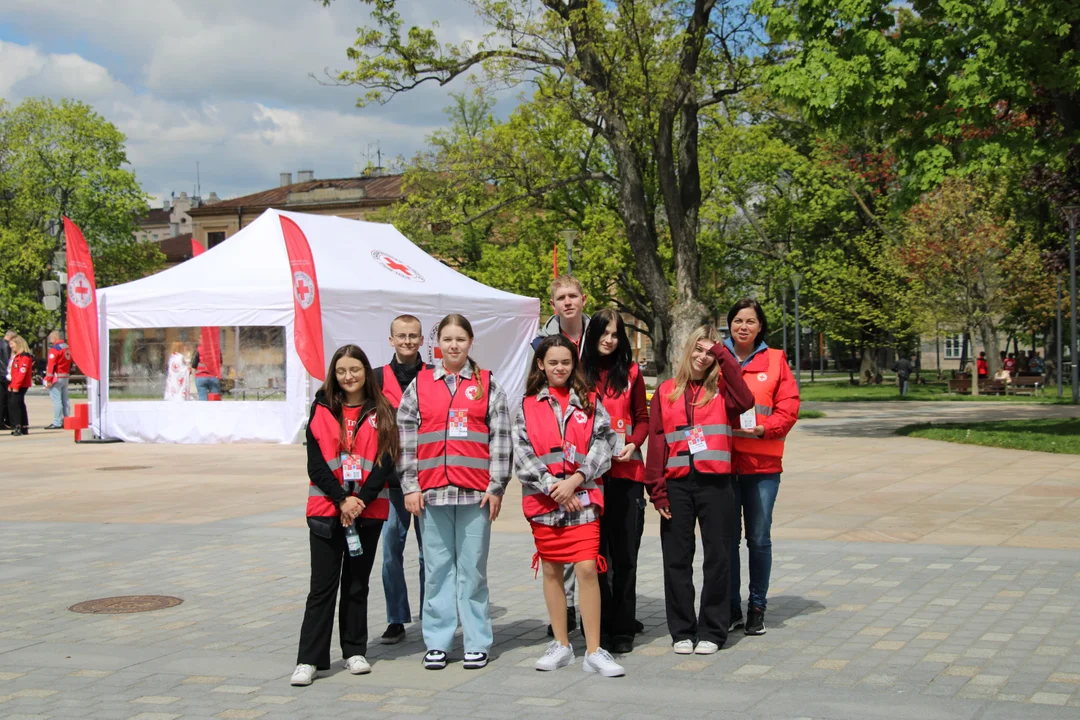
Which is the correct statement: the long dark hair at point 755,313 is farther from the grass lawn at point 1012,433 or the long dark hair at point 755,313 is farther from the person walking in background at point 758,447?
the grass lawn at point 1012,433

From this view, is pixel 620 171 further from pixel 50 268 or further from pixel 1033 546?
pixel 50 268

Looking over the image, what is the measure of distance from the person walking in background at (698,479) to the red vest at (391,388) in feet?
4.36

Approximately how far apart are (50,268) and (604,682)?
57.6m

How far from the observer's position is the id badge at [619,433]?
5.80 m

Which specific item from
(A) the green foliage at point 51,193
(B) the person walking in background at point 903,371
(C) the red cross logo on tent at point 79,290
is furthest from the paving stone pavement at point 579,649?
(A) the green foliage at point 51,193

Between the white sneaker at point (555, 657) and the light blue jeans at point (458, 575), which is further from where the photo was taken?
the light blue jeans at point (458, 575)

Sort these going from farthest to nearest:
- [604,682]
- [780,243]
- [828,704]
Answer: [780,243]
[604,682]
[828,704]

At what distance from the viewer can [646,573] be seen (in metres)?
8.13

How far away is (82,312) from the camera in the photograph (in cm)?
2066

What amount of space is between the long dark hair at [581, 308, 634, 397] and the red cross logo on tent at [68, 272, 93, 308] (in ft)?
54.4

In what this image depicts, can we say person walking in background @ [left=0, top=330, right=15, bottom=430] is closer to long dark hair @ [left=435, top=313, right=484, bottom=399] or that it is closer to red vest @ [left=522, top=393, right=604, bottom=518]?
long dark hair @ [left=435, top=313, right=484, bottom=399]

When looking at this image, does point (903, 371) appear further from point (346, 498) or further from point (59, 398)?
point (346, 498)

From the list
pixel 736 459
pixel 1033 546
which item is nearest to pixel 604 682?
pixel 736 459

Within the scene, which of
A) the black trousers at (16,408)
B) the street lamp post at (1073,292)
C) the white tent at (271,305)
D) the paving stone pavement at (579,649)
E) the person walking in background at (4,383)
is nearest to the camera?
the paving stone pavement at (579,649)
